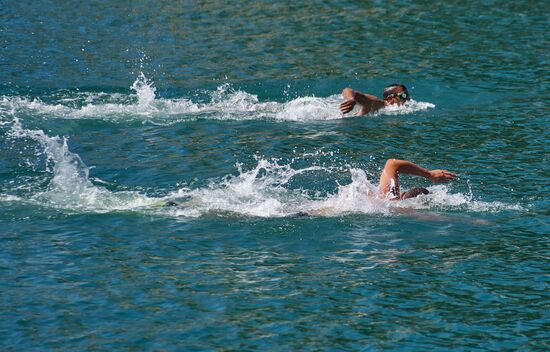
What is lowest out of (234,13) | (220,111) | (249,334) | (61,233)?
(249,334)

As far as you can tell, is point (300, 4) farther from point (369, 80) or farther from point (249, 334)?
point (249, 334)

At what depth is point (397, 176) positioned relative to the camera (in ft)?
47.3

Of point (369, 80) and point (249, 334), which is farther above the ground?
point (369, 80)

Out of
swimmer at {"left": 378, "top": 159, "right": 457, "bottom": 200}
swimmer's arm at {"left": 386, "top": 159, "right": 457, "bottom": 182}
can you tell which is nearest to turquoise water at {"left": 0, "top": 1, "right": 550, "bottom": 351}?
swimmer at {"left": 378, "top": 159, "right": 457, "bottom": 200}

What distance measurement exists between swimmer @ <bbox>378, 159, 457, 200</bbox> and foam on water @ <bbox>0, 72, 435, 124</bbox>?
640cm

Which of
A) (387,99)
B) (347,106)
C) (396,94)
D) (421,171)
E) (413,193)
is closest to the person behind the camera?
(421,171)

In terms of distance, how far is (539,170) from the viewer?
16734mm

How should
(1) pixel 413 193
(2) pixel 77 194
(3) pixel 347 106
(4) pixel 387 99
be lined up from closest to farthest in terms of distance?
(1) pixel 413 193
(2) pixel 77 194
(3) pixel 347 106
(4) pixel 387 99

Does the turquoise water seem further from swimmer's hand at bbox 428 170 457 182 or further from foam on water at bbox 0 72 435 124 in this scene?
swimmer's hand at bbox 428 170 457 182

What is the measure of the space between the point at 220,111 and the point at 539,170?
710cm

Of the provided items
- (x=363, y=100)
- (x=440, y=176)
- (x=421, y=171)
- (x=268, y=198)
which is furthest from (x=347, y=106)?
(x=440, y=176)

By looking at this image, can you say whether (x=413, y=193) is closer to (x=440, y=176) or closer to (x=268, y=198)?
(x=440, y=176)

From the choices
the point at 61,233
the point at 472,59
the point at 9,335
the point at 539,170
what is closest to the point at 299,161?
the point at 539,170

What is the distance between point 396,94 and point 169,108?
15.6 ft
